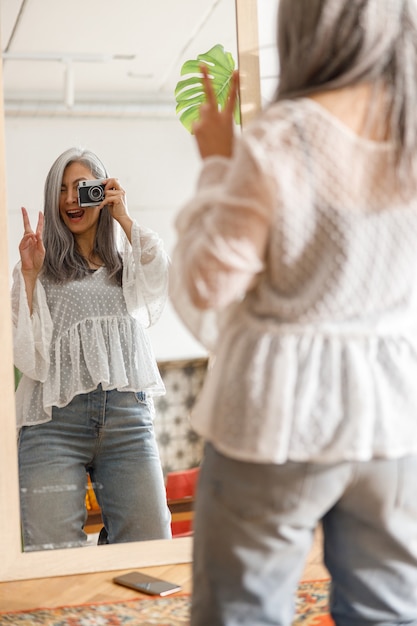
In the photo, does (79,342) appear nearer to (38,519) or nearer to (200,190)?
(38,519)

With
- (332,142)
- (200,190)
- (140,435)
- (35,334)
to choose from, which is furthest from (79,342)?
(332,142)

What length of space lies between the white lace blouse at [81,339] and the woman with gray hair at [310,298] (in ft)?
3.33

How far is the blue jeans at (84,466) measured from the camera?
2.00m

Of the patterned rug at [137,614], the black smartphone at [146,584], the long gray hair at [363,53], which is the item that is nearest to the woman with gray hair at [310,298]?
the long gray hair at [363,53]

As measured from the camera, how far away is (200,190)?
100 centimetres

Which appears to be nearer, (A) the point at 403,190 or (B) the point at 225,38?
(A) the point at 403,190

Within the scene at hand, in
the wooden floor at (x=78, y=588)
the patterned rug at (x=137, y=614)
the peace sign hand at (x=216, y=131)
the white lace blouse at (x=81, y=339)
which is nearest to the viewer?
the peace sign hand at (x=216, y=131)

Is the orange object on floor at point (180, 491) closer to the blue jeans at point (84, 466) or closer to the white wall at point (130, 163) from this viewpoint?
the blue jeans at point (84, 466)

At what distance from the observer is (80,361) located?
78.4 inches

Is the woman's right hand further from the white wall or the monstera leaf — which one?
the monstera leaf

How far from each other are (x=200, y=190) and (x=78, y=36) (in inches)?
46.9

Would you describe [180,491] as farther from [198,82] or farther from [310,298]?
[310,298]

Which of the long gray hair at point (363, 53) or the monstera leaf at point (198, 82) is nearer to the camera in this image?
the long gray hair at point (363, 53)

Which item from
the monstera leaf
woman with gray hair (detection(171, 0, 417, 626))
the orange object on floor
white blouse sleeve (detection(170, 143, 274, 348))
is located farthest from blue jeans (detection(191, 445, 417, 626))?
the monstera leaf
